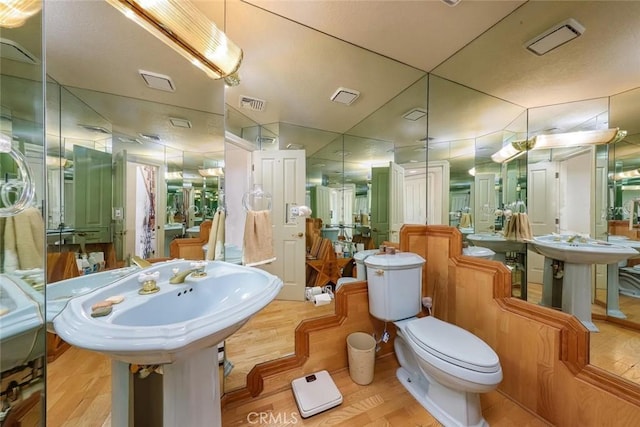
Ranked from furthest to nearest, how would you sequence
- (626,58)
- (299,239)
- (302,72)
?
(299,239) < (302,72) < (626,58)

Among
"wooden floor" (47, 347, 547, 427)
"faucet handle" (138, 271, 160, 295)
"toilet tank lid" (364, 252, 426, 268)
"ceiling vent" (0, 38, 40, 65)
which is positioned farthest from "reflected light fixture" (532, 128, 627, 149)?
"ceiling vent" (0, 38, 40, 65)

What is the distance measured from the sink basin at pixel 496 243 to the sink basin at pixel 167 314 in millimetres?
1558

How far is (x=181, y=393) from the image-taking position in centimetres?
79

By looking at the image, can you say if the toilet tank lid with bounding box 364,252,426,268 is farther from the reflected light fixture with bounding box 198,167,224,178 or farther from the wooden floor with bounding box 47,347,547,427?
the reflected light fixture with bounding box 198,167,224,178

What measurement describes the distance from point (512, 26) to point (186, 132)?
6.51 feet

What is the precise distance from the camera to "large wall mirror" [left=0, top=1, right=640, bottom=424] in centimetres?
78

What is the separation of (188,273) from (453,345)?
1401 mm

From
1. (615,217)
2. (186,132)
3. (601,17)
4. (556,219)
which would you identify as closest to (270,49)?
(186,132)

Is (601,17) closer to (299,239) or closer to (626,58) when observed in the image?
(626,58)

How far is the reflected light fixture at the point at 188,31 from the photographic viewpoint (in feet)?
3.05

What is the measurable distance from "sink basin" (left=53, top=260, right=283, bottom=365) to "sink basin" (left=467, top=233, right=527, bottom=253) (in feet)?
5.11

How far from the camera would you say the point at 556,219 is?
1.29m

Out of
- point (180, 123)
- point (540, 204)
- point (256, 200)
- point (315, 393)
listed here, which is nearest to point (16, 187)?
point (180, 123)

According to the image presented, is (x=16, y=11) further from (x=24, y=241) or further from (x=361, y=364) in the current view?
(x=361, y=364)
